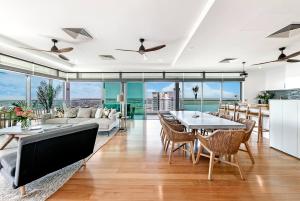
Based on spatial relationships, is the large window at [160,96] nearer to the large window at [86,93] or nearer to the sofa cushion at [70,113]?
the large window at [86,93]

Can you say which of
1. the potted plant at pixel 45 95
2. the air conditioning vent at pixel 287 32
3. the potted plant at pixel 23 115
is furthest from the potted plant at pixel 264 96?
the potted plant at pixel 45 95

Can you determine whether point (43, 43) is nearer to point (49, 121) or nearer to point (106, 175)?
point (49, 121)

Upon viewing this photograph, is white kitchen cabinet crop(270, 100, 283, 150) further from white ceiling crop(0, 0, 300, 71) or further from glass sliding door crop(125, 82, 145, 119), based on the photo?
glass sliding door crop(125, 82, 145, 119)

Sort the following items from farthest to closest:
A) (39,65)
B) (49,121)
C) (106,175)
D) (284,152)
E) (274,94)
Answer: (274,94)
(39,65)
(49,121)
(284,152)
(106,175)

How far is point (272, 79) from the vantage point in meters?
9.04

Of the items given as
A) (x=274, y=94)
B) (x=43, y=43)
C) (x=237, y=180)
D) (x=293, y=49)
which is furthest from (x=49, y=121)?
(x=274, y=94)

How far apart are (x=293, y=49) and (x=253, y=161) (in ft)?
13.1

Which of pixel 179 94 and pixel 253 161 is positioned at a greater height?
pixel 179 94

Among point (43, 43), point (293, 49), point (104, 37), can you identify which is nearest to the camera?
point (104, 37)

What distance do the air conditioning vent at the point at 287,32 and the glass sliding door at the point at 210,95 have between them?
19.4ft

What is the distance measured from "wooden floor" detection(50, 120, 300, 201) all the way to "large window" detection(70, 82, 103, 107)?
22.4 feet

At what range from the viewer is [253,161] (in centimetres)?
364

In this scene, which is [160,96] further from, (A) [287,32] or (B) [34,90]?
(A) [287,32]

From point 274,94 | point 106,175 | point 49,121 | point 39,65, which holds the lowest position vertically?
point 106,175
